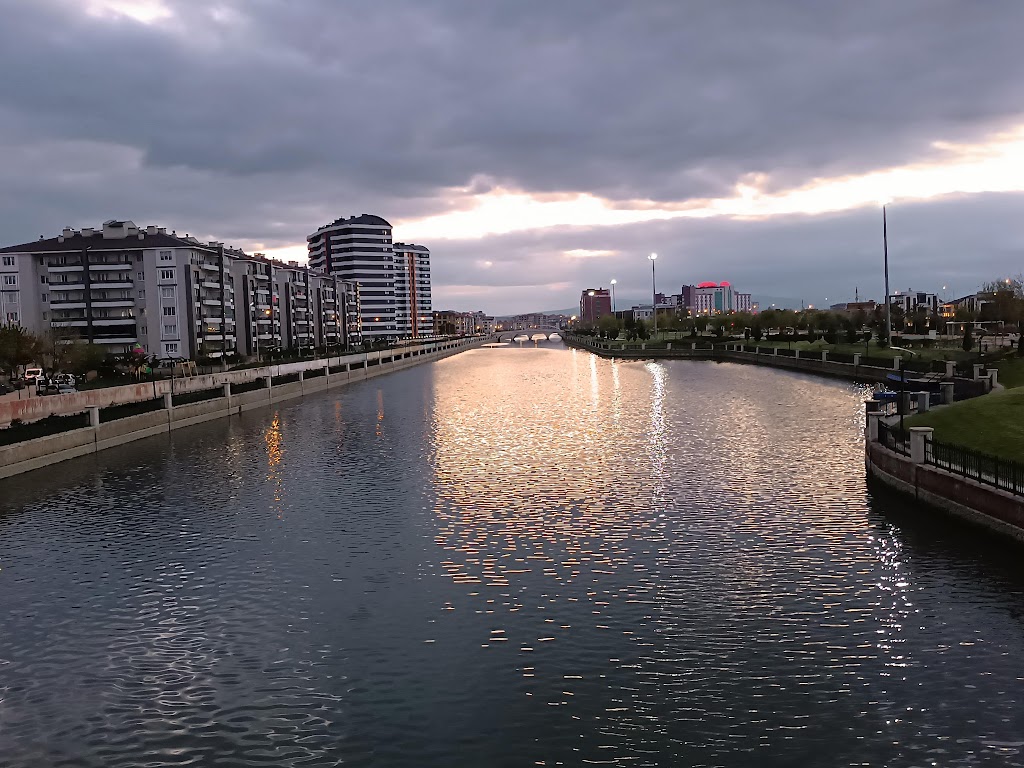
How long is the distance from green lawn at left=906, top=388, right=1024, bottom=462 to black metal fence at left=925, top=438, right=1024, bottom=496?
88cm

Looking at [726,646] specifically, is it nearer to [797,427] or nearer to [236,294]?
[797,427]

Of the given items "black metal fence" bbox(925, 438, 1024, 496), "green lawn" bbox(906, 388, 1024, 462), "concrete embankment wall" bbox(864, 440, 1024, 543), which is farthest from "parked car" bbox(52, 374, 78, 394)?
"black metal fence" bbox(925, 438, 1024, 496)

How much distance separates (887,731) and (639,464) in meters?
21.3

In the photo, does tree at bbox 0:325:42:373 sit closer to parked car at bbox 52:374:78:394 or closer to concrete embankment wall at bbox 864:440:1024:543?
parked car at bbox 52:374:78:394

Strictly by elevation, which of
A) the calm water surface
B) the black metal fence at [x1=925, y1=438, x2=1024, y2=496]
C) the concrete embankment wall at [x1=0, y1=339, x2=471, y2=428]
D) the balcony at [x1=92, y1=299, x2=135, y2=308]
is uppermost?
the balcony at [x1=92, y1=299, x2=135, y2=308]

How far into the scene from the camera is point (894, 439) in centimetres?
2728

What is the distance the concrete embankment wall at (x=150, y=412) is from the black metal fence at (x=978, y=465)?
35140 millimetres

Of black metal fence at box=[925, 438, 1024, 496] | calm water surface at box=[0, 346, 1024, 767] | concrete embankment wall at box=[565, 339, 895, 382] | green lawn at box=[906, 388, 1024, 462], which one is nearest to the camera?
calm water surface at box=[0, 346, 1024, 767]

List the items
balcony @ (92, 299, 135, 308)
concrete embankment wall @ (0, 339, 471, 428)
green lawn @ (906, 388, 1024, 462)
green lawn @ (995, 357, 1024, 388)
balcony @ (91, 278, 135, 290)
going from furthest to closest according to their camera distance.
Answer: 1. balcony @ (92, 299, 135, 308)
2. balcony @ (91, 278, 135, 290)
3. green lawn @ (995, 357, 1024, 388)
4. concrete embankment wall @ (0, 339, 471, 428)
5. green lawn @ (906, 388, 1024, 462)

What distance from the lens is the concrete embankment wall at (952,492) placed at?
64.9 ft

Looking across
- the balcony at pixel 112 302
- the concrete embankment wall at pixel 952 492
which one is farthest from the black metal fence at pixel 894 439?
the balcony at pixel 112 302

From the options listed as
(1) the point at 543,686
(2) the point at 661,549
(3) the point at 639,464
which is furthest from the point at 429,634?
(3) the point at 639,464

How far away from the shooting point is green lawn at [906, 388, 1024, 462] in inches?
955

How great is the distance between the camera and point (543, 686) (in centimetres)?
1323
